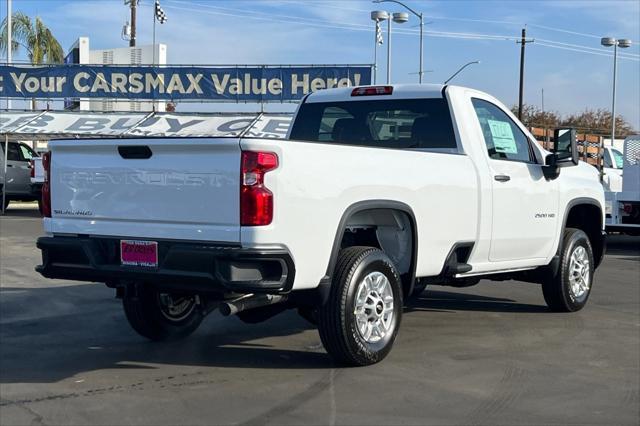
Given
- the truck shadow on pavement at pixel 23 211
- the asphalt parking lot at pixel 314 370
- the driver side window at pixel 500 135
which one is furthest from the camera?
the truck shadow on pavement at pixel 23 211

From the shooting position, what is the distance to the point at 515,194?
24.4 ft

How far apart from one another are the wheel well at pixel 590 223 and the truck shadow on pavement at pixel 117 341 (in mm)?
1030

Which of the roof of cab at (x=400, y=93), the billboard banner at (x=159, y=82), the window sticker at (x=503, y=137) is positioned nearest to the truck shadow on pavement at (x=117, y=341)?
the window sticker at (x=503, y=137)

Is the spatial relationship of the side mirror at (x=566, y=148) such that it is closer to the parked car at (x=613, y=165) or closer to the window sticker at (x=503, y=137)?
the window sticker at (x=503, y=137)

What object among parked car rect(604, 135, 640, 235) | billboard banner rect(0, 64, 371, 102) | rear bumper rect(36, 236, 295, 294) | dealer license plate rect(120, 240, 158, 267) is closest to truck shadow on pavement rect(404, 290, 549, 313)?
rear bumper rect(36, 236, 295, 294)

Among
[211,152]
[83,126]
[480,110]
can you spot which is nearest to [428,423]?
[211,152]

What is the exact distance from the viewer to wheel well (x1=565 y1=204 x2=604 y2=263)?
899 cm

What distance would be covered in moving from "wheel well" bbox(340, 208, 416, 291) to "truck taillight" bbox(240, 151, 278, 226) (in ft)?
3.88

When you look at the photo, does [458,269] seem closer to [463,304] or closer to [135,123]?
[463,304]

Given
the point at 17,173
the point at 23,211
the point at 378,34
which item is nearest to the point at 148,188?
the point at 17,173

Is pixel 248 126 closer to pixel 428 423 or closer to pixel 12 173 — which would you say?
pixel 12 173

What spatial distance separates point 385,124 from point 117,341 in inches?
124

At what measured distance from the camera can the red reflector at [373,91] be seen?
24.7 ft

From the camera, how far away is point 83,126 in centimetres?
2361
